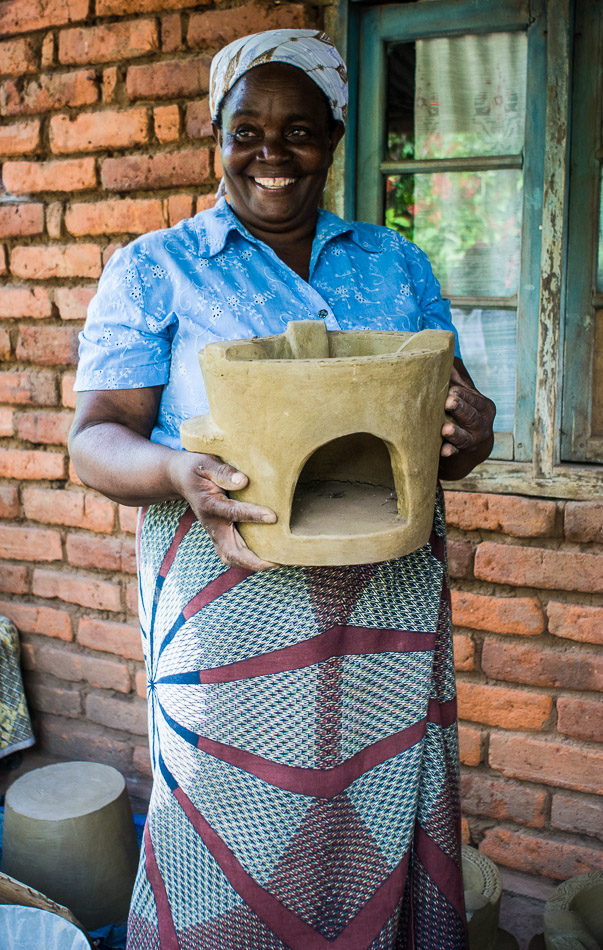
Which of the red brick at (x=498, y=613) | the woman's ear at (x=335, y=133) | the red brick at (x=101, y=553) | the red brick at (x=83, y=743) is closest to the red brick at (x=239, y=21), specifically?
the woman's ear at (x=335, y=133)

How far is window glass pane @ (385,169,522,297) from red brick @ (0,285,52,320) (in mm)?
1084

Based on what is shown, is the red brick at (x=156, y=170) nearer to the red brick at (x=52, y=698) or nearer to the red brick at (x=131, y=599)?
the red brick at (x=131, y=599)

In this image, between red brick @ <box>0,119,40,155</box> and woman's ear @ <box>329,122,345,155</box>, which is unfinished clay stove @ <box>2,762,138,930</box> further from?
red brick @ <box>0,119,40,155</box>

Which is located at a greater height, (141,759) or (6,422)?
(6,422)

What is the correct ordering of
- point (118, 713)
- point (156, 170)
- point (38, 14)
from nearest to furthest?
point (156, 170), point (38, 14), point (118, 713)

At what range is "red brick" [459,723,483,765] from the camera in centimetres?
240

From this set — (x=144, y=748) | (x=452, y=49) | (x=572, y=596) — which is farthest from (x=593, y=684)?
(x=452, y=49)

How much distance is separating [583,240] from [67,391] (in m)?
1.57

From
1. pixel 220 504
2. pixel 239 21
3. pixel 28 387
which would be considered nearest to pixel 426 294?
pixel 220 504

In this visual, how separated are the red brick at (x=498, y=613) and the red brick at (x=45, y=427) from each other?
1.30 metres

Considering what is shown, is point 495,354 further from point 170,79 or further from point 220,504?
point 220,504

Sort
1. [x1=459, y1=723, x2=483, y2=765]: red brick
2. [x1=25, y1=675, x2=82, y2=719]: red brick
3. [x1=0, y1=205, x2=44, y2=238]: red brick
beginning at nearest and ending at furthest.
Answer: [x1=459, y1=723, x2=483, y2=765]: red brick
[x1=0, y1=205, x2=44, y2=238]: red brick
[x1=25, y1=675, x2=82, y2=719]: red brick

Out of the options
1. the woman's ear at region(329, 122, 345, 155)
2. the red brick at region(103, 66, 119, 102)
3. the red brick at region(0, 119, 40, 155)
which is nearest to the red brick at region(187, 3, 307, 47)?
the red brick at region(103, 66, 119, 102)

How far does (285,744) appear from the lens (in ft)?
4.45
